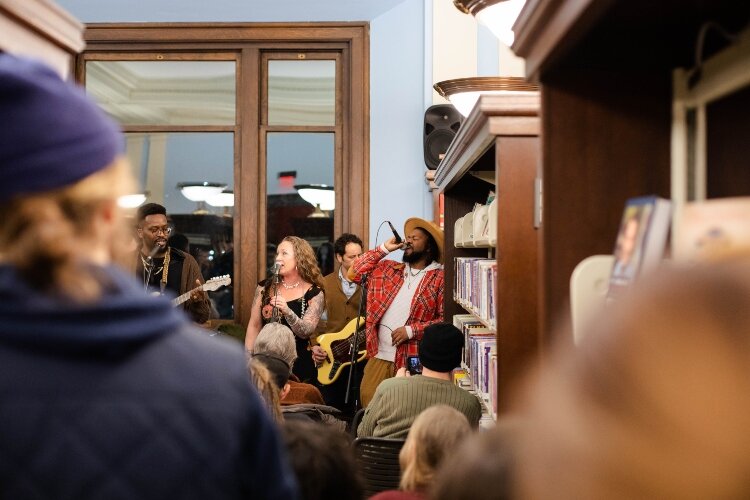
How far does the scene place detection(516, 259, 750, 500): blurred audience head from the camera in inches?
23.3

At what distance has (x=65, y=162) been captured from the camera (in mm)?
936

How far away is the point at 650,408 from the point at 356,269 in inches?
180

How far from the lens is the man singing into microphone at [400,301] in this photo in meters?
4.77

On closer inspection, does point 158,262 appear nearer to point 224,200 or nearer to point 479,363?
point 224,200

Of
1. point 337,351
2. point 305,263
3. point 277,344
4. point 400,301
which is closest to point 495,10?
point 277,344

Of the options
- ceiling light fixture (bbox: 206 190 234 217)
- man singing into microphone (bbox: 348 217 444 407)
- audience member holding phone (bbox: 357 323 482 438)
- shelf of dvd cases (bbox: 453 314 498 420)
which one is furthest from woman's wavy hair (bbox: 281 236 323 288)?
audience member holding phone (bbox: 357 323 482 438)

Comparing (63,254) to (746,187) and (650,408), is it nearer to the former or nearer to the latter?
(650,408)

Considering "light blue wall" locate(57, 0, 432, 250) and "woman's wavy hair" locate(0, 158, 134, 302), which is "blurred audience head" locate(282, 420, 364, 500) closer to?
"woman's wavy hair" locate(0, 158, 134, 302)

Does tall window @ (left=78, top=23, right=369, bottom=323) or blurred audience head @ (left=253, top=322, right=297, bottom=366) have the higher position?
tall window @ (left=78, top=23, right=369, bottom=323)

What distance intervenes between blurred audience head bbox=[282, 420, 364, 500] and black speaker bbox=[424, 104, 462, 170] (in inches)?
186

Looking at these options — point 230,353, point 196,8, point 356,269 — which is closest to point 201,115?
point 196,8

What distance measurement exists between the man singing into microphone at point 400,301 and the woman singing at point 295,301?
0.30 meters

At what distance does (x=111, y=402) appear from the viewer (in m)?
0.94

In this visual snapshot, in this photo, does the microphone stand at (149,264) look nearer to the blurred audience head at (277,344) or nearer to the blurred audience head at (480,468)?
the blurred audience head at (277,344)
